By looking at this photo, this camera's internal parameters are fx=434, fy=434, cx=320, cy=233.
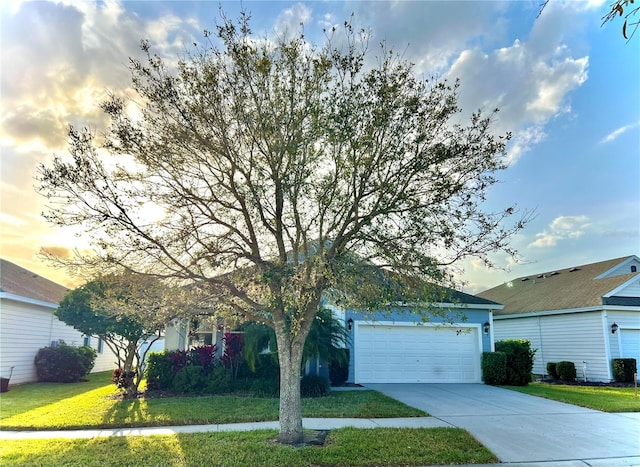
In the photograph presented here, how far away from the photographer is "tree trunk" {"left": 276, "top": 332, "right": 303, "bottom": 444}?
23.1ft

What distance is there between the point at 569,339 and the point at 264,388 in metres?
A: 14.1

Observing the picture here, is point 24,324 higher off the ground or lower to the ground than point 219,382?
higher

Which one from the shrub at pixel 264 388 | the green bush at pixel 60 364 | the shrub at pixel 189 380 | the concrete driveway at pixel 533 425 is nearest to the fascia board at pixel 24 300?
the green bush at pixel 60 364

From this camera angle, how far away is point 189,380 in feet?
39.9

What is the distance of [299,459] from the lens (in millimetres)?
6215

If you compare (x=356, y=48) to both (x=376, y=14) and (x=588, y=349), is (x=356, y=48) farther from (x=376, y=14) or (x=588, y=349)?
(x=588, y=349)

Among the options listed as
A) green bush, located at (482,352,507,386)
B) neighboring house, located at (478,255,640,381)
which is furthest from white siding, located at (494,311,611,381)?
green bush, located at (482,352,507,386)

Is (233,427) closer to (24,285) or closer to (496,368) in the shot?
(496,368)

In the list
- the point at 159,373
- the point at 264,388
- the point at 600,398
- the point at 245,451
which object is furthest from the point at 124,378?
the point at 600,398

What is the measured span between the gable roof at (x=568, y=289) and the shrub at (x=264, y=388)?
13.6 m

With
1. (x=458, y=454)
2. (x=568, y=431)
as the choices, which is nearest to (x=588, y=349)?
(x=568, y=431)

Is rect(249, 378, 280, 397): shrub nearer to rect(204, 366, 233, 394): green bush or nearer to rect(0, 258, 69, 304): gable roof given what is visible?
rect(204, 366, 233, 394): green bush

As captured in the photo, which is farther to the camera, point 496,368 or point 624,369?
point 624,369

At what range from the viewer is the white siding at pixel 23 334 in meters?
13.6
